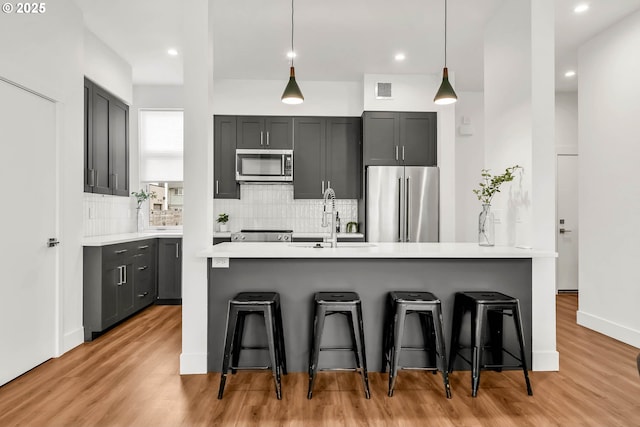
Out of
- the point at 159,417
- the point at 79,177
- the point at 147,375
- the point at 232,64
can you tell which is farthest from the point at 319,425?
the point at 232,64

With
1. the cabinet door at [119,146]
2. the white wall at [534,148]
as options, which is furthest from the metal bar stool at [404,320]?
the cabinet door at [119,146]

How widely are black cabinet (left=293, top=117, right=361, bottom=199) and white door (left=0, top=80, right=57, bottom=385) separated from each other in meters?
2.99

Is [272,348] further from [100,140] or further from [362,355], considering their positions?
[100,140]

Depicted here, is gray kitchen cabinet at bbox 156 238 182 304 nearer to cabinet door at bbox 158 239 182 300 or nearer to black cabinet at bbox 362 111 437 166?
cabinet door at bbox 158 239 182 300

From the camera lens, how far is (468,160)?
593cm

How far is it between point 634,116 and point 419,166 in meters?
2.30

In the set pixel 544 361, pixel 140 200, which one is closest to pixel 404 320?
pixel 544 361

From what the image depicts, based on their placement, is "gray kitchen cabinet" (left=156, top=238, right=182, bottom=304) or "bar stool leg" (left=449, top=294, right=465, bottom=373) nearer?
"bar stool leg" (left=449, top=294, right=465, bottom=373)

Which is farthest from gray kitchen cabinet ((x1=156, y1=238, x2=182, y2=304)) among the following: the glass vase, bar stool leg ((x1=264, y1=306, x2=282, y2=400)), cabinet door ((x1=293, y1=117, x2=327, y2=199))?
the glass vase

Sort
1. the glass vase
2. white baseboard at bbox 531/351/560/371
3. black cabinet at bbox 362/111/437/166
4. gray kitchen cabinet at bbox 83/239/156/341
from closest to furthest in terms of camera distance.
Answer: white baseboard at bbox 531/351/560/371
the glass vase
gray kitchen cabinet at bbox 83/239/156/341
black cabinet at bbox 362/111/437/166

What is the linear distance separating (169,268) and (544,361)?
4.31 m

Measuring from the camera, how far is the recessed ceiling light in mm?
3527

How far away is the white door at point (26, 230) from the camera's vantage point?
2.72 m

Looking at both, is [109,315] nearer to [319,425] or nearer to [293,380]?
[293,380]
